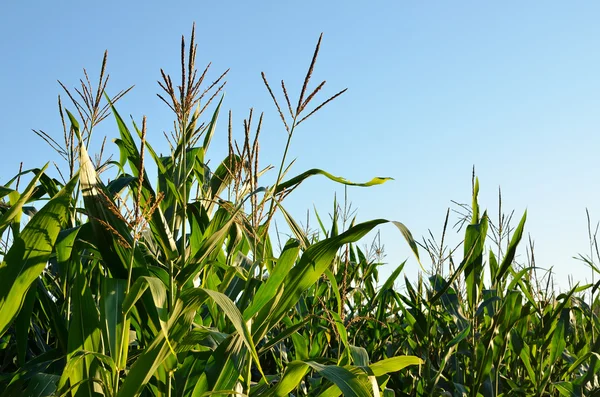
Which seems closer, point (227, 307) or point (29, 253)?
point (227, 307)

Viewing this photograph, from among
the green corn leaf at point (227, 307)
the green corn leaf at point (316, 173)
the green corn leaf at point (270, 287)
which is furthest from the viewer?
the green corn leaf at point (316, 173)

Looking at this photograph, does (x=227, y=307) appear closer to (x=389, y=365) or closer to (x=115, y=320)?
(x=115, y=320)

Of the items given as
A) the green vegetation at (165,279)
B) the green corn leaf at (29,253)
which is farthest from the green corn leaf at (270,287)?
the green corn leaf at (29,253)

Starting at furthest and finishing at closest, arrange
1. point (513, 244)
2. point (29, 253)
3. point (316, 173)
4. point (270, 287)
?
point (513, 244) < point (316, 173) < point (270, 287) < point (29, 253)

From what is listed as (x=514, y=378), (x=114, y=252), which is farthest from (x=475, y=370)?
(x=114, y=252)

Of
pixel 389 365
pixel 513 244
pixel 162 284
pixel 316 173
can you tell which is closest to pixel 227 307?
pixel 162 284

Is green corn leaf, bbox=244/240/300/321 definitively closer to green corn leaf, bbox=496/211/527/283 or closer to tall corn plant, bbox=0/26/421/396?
tall corn plant, bbox=0/26/421/396

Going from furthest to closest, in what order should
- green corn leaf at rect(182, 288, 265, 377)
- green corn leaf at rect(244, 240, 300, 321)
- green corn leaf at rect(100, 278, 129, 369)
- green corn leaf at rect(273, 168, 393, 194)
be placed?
green corn leaf at rect(273, 168, 393, 194), green corn leaf at rect(244, 240, 300, 321), green corn leaf at rect(100, 278, 129, 369), green corn leaf at rect(182, 288, 265, 377)

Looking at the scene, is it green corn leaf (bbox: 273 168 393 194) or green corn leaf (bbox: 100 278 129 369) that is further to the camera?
green corn leaf (bbox: 273 168 393 194)

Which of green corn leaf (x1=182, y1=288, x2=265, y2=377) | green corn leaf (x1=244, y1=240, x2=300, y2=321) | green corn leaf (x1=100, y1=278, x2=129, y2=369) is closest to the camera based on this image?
green corn leaf (x1=182, y1=288, x2=265, y2=377)

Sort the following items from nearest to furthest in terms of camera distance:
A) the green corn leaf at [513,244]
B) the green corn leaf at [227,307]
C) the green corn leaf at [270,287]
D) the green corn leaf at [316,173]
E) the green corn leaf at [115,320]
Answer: the green corn leaf at [227,307], the green corn leaf at [115,320], the green corn leaf at [270,287], the green corn leaf at [316,173], the green corn leaf at [513,244]

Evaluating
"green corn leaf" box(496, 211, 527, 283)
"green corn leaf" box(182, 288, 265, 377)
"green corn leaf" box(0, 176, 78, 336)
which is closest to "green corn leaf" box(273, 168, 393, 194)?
"green corn leaf" box(182, 288, 265, 377)

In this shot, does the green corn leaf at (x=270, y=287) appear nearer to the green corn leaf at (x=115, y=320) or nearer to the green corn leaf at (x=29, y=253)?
the green corn leaf at (x=115, y=320)

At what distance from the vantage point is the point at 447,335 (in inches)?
102
